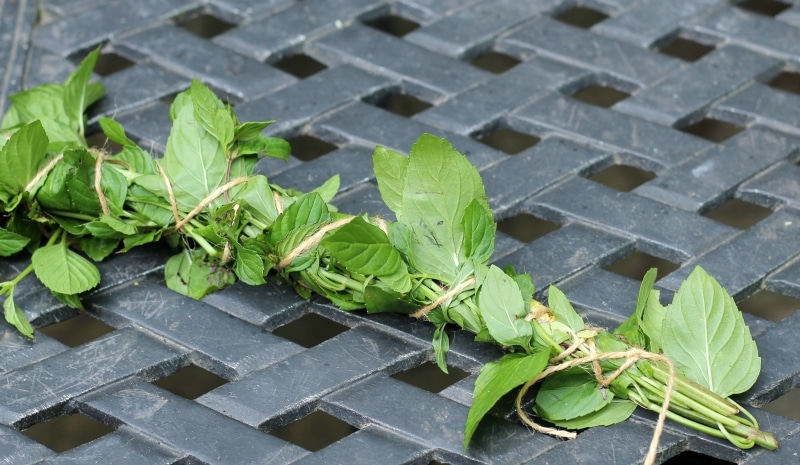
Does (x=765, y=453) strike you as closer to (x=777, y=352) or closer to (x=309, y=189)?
(x=777, y=352)

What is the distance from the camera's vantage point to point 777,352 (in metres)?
0.98

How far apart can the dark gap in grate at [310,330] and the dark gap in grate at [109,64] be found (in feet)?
1.65

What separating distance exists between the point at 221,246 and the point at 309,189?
0.17 meters

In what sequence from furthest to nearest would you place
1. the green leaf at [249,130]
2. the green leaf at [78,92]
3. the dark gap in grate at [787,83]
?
the dark gap in grate at [787,83], the green leaf at [78,92], the green leaf at [249,130]

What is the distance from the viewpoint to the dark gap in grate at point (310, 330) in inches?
70.1

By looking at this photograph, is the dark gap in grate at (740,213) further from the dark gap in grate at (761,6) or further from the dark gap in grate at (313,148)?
the dark gap in grate at (313,148)

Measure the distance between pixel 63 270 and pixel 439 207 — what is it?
376 mm

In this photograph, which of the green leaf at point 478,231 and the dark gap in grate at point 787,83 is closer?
the green leaf at point 478,231

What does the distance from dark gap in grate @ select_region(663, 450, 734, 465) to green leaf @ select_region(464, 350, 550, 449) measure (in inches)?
6.3

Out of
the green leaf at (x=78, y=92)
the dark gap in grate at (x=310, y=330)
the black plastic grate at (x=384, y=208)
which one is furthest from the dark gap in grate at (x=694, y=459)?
the dark gap in grate at (x=310, y=330)

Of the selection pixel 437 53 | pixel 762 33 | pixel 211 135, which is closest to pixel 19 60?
pixel 211 135

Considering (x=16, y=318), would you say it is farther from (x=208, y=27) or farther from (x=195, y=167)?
(x=208, y=27)

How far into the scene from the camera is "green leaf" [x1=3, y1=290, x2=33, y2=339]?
1.01m

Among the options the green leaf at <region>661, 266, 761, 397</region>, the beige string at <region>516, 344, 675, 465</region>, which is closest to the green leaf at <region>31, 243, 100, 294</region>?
the beige string at <region>516, 344, 675, 465</region>
